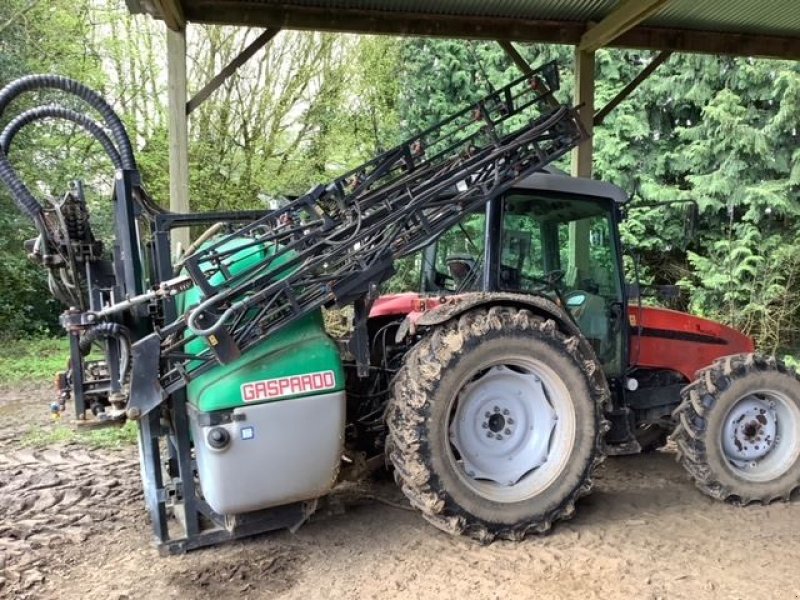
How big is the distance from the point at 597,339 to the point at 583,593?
1.76m

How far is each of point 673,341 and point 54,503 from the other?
4220mm

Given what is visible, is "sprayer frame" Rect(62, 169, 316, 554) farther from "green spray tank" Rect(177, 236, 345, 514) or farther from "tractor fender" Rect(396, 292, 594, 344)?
"tractor fender" Rect(396, 292, 594, 344)

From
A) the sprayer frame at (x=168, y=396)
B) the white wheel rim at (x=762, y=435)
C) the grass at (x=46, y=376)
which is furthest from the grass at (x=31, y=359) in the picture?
the white wheel rim at (x=762, y=435)

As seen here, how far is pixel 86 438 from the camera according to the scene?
5590mm

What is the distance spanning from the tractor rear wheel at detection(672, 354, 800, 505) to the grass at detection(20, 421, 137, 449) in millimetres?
4255

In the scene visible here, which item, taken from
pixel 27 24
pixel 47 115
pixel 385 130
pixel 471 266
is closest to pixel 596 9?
pixel 471 266

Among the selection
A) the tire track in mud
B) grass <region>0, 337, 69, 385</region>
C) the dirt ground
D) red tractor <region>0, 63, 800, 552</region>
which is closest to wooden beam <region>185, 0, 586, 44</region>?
red tractor <region>0, 63, 800, 552</region>

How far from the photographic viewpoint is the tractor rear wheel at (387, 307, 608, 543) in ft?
11.3

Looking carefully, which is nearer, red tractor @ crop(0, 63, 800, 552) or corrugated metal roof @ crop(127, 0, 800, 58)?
red tractor @ crop(0, 63, 800, 552)

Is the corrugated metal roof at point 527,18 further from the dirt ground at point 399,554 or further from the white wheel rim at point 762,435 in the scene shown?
the dirt ground at point 399,554

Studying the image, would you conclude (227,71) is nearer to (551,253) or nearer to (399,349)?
(399,349)

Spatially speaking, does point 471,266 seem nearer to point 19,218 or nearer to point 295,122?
point 295,122

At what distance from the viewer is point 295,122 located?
11.7 m

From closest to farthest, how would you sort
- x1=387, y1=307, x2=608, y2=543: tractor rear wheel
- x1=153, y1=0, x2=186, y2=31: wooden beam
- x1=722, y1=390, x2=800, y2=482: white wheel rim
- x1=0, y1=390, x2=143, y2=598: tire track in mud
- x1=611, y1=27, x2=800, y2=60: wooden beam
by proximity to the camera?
x1=0, y1=390, x2=143, y2=598: tire track in mud
x1=387, y1=307, x2=608, y2=543: tractor rear wheel
x1=722, y1=390, x2=800, y2=482: white wheel rim
x1=153, y1=0, x2=186, y2=31: wooden beam
x1=611, y1=27, x2=800, y2=60: wooden beam
